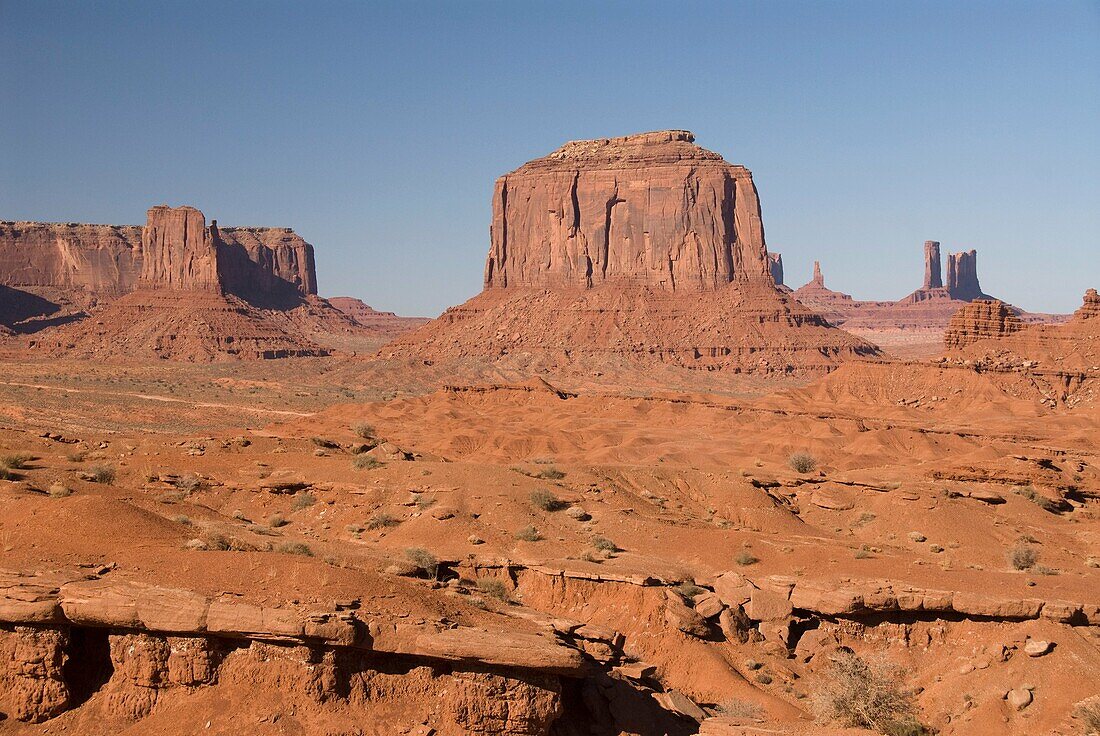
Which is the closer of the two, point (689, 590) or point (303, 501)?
point (689, 590)

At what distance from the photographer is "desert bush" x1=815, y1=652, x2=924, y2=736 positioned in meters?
15.7

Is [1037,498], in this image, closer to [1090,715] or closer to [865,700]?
[865,700]

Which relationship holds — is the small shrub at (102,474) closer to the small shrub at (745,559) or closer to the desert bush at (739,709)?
the small shrub at (745,559)

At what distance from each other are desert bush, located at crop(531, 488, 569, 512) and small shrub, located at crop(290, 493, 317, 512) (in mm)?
4742

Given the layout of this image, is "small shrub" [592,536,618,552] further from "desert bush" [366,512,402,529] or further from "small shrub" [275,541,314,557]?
"small shrub" [275,541,314,557]

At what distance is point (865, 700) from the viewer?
15.9 m

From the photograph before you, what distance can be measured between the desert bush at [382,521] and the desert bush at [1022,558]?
42.3 ft

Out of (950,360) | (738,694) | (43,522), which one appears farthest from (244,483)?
(950,360)

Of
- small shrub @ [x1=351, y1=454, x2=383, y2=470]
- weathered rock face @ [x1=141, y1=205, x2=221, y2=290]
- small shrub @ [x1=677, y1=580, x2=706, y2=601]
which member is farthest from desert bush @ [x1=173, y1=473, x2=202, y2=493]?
weathered rock face @ [x1=141, y1=205, x2=221, y2=290]

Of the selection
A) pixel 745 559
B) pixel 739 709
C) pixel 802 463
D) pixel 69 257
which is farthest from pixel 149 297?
pixel 739 709

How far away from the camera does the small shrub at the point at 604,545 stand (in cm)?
2156

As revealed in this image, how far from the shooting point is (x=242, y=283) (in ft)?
636

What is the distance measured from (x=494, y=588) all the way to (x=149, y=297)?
145729mm

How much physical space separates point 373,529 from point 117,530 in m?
8.24
